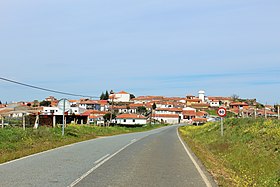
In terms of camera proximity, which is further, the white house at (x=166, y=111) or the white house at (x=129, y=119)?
the white house at (x=166, y=111)

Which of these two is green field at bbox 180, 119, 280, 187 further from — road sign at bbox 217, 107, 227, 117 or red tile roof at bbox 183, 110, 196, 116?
red tile roof at bbox 183, 110, 196, 116

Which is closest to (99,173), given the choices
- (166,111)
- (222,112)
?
(222,112)

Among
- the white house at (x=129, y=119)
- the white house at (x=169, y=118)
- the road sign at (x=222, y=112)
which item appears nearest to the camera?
the road sign at (x=222, y=112)

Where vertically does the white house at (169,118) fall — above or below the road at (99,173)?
below

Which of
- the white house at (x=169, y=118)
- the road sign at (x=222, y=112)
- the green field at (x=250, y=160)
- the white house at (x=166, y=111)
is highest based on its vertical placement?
the road sign at (x=222, y=112)

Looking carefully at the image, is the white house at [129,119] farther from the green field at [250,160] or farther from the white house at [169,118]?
the green field at [250,160]

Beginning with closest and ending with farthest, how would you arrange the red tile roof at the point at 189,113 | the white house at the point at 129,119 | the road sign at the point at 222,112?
the road sign at the point at 222,112 < the white house at the point at 129,119 < the red tile roof at the point at 189,113

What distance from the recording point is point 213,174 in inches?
464

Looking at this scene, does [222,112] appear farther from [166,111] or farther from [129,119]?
[166,111]

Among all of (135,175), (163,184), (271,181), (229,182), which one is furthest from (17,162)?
(271,181)

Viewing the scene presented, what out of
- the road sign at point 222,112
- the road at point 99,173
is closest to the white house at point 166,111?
the road sign at point 222,112

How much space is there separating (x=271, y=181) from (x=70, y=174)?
217 inches

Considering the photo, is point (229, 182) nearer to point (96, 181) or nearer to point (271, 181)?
point (271, 181)

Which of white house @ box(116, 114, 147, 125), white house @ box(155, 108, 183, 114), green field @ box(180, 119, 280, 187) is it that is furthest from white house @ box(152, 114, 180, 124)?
green field @ box(180, 119, 280, 187)
